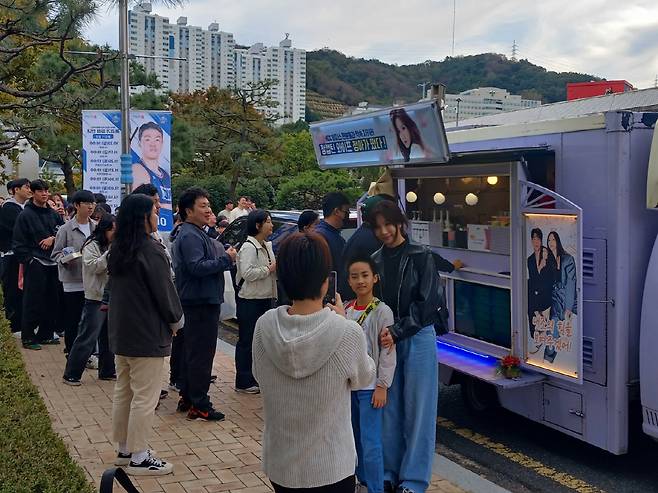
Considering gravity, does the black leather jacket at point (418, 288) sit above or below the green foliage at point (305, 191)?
below

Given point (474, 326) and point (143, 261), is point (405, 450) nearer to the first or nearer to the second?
point (143, 261)

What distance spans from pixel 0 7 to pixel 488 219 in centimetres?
460

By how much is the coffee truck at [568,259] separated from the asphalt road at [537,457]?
31cm

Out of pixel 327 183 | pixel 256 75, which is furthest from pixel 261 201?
pixel 256 75

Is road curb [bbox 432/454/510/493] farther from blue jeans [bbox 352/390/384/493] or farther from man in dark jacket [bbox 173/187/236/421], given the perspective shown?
man in dark jacket [bbox 173/187/236/421]

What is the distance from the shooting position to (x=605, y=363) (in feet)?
16.8

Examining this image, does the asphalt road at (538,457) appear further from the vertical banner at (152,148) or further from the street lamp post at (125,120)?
the street lamp post at (125,120)

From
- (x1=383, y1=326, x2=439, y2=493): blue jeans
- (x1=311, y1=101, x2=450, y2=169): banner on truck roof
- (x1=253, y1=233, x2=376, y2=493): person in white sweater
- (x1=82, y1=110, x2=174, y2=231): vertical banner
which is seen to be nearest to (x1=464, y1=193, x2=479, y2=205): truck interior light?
(x1=311, y1=101, x2=450, y2=169): banner on truck roof

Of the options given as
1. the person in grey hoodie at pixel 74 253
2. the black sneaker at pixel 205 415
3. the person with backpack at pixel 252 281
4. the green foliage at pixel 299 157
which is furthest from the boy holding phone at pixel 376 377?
the green foliage at pixel 299 157

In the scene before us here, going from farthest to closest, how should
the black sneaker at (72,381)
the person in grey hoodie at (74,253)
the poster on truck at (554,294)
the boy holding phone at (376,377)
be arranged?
the person in grey hoodie at (74,253), the black sneaker at (72,381), the poster on truck at (554,294), the boy holding phone at (376,377)

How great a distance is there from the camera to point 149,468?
189 inches

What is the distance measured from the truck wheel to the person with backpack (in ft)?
6.37

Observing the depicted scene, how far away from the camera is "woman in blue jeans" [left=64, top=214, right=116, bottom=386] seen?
6.67 meters

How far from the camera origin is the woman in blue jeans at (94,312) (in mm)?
6672
